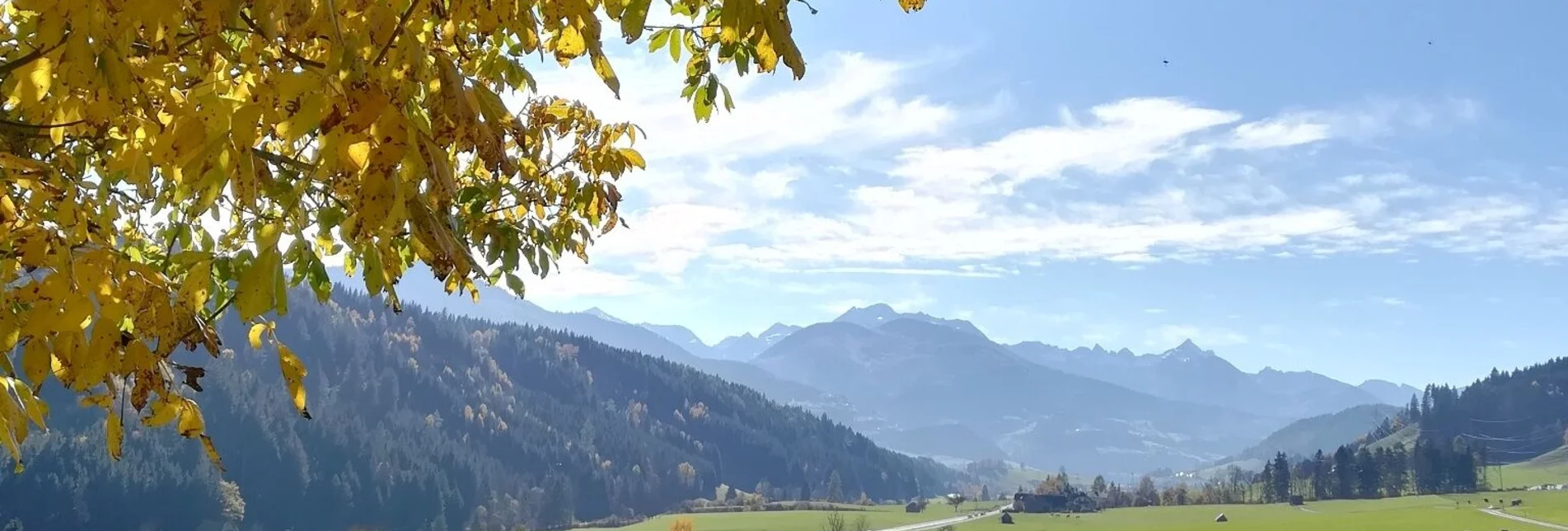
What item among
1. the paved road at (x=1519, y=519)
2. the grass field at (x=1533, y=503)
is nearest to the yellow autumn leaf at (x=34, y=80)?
the paved road at (x=1519, y=519)

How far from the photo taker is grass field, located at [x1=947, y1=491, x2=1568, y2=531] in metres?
135

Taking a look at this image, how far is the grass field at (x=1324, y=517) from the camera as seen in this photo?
5322 inches

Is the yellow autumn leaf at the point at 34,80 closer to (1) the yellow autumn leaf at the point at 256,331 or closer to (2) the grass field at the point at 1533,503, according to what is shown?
(1) the yellow autumn leaf at the point at 256,331

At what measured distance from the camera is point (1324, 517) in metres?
153

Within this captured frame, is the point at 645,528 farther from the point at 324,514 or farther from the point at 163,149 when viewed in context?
→ the point at 163,149

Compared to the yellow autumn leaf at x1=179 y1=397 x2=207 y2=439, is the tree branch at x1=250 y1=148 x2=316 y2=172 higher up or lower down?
higher up

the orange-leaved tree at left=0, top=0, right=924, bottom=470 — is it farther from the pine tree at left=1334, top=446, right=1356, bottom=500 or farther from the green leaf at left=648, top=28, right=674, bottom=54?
the pine tree at left=1334, top=446, right=1356, bottom=500

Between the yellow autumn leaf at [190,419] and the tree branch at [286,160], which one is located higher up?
the tree branch at [286,160]

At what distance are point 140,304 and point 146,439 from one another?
526 ft

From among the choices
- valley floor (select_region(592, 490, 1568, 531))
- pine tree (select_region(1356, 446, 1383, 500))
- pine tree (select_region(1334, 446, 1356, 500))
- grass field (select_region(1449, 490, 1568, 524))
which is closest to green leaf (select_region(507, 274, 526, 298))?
valley floor (select_region(592, 490, 1568, 531))

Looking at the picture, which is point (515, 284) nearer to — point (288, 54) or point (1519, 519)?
point (288, 54)

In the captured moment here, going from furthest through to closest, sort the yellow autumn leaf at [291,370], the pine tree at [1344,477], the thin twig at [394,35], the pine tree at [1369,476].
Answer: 1. the pine tree at [1344,477]
2. the pine tree at [1369,476]
3. the yellow autumn leaf at [291,370]
4. the thin twig at [394,35]

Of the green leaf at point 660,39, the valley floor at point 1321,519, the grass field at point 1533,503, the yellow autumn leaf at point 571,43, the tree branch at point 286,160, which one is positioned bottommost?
the valley floor at point 1321,519

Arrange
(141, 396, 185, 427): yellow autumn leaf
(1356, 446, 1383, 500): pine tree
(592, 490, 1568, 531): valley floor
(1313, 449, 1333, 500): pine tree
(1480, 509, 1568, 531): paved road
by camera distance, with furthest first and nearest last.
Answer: (1313, 449, 1333, 500): pine tree
(1356, 446, 1383, 500): pine tree
(592, 490, 1568, 531): valley floor
(1480, 509, 1568, 531): paved road
(141, 396, 185, 427): yellow autumn leaf
